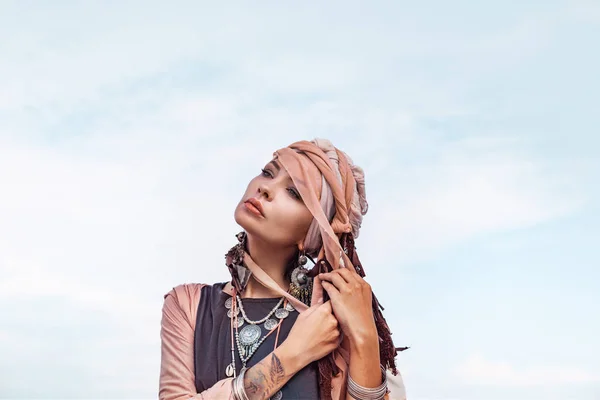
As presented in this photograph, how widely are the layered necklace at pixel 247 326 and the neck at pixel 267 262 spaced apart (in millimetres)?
86

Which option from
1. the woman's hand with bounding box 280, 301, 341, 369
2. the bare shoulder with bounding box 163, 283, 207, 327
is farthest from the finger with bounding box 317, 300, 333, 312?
the bare shoulder with bounding box 163, 283, 207, 327

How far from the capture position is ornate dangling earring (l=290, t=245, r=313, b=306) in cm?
459

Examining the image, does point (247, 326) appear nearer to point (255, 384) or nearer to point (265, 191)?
point (255, 384)

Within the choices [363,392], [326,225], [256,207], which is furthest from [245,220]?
[363,392]

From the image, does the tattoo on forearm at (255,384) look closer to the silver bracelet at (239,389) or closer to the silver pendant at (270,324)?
the silver bracelet at (239,389)

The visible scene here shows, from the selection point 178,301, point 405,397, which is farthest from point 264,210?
point 405,397

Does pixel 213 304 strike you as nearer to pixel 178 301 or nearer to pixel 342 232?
pixel 178 301

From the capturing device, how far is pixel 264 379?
4156 millimetres

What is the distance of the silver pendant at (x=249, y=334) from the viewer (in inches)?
174

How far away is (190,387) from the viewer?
432 centimetres

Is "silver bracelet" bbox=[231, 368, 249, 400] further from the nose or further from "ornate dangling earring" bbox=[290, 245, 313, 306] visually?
the nose

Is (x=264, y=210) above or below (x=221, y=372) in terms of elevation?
above

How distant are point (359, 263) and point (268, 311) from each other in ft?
1.80

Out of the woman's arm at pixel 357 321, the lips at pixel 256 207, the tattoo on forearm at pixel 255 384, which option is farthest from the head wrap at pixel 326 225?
the tattoo on forearm at pixel 255 384
